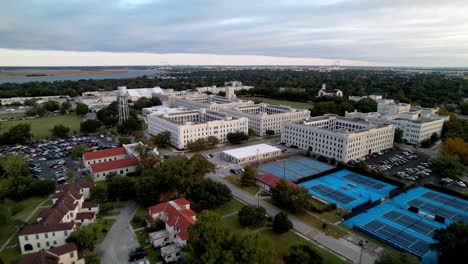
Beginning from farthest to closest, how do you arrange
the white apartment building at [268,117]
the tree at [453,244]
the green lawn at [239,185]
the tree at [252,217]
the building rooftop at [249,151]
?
the white apartment building at [268,117], the building rooftop at [249,151], the green lawn at [239,185], the tree at [252,217], the tree at [453,244]

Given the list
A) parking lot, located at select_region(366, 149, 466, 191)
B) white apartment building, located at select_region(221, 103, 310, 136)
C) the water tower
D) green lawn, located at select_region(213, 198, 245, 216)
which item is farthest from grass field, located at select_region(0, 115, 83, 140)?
parking lot, located at select_region(366, 149, 466, 191)

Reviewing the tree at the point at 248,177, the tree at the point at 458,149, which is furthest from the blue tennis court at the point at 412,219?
the tree at the point at 458,149

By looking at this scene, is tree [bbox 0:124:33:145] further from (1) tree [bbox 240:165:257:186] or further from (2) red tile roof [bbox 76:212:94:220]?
(1) tree [bbox 240:165:257:186]

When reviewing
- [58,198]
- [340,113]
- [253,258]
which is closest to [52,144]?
[58,198]

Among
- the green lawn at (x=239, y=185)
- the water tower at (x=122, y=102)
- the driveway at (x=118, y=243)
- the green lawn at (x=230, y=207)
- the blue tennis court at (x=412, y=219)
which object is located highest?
the water tower at (x=122, y=102)

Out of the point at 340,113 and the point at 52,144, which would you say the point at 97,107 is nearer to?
the point at 52,144

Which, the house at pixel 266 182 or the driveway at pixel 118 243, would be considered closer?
the driveway at pixel 118 243

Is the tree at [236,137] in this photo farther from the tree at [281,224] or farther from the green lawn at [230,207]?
the tree at [281,224]
